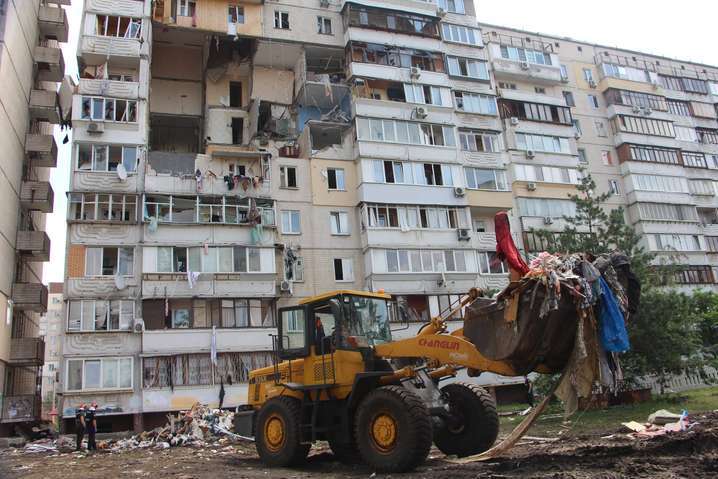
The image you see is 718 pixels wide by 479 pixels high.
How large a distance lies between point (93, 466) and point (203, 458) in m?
2.69

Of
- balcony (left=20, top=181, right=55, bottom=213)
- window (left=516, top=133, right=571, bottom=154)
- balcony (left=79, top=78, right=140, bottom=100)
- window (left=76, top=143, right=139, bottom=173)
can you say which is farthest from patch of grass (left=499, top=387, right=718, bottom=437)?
balcony (left=20, top=181, right=55, bottom=213)

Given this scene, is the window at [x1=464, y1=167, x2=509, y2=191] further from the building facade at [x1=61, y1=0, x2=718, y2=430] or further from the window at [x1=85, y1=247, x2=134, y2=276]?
the window at [x1=85, y1=247, x2=134, y2=276]

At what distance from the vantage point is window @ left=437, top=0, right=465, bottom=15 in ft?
136

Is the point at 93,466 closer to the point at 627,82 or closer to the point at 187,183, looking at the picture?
the point at 187,183

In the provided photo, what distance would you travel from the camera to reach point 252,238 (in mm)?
31234

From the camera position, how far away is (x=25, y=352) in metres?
30.6

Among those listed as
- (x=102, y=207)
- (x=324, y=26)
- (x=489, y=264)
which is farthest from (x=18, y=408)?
(x=324, y=26)

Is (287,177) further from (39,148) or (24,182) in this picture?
(24,182)

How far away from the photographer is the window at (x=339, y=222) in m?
34.1

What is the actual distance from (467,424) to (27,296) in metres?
27.3

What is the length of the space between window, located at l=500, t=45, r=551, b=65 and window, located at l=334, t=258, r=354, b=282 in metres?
20.6

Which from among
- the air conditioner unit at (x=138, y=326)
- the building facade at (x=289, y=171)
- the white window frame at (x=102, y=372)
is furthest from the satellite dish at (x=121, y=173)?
the white window frame at (x=102, y=372)

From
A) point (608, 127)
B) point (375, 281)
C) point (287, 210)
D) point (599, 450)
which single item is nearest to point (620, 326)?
point (599, 450)

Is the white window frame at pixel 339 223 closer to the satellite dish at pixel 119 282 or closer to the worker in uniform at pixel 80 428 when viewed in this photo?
the satellite dish at pixel 119 282
